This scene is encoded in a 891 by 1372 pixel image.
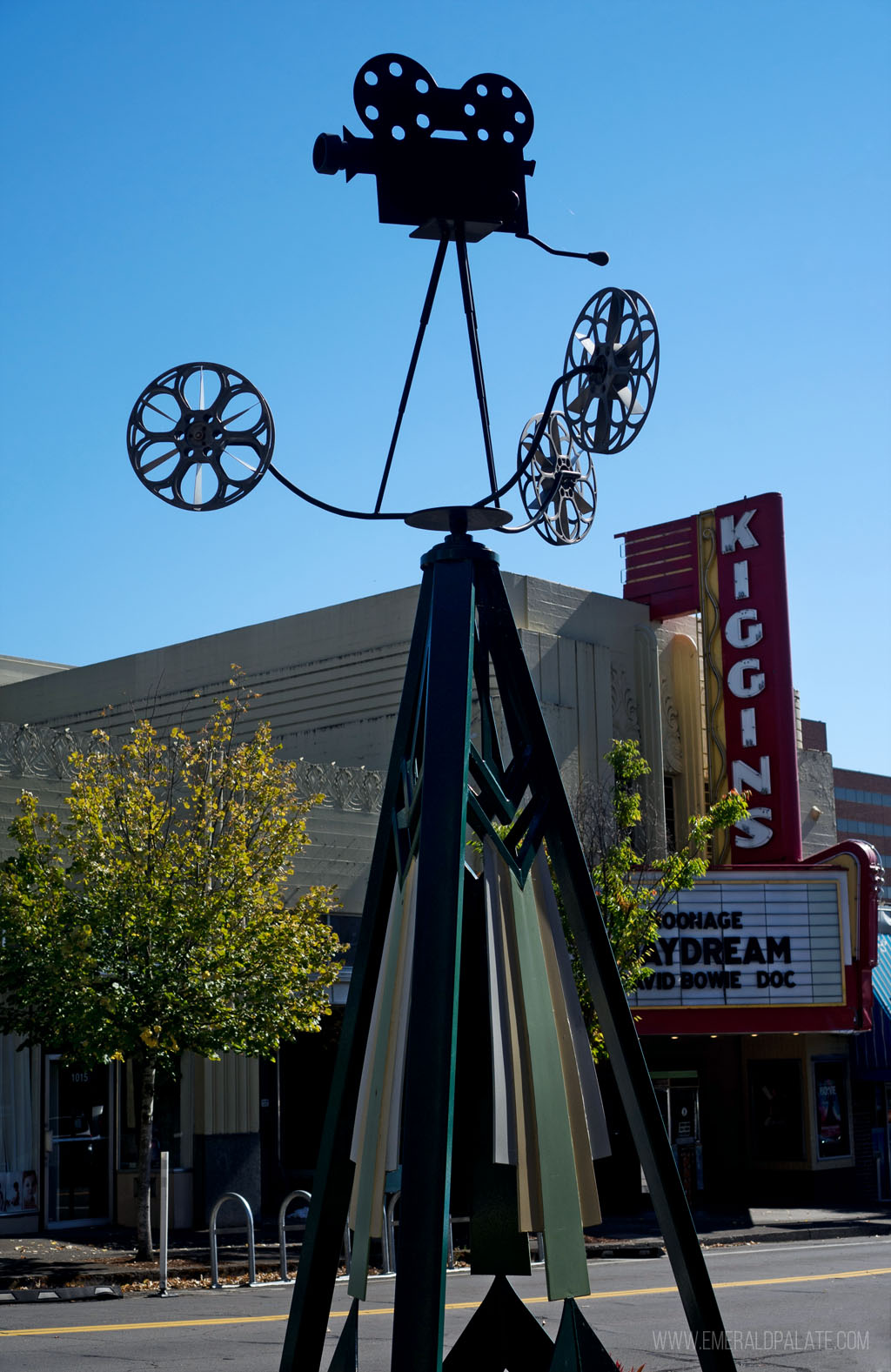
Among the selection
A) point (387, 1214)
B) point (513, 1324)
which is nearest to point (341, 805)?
point (387, 1214)

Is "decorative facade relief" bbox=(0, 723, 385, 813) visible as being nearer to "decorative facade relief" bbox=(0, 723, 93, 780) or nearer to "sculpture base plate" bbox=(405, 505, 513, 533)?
"decorative facade relief" bbox=(0, 723, 93, 780)

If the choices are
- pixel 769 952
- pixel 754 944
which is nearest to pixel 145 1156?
pixel 754 944

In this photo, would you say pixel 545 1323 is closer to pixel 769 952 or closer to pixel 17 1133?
pixel 17 1133

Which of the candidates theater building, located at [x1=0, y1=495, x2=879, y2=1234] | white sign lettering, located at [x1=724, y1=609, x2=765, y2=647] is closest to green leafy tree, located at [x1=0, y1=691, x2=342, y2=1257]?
theater building, located at [x1=0, y1=495, x2=879, y2=1234]

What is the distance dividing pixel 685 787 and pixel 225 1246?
14.0 m

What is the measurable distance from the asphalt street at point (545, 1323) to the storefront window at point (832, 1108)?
12.6 meters

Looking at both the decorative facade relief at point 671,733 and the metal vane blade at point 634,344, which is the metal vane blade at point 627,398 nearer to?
the metal vane blade at point 634,344

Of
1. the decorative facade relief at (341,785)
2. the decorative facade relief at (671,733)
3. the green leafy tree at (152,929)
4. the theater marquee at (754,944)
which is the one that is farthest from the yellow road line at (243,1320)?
the decorative facade relief at (671,733)

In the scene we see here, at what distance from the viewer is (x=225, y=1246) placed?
19516 mm

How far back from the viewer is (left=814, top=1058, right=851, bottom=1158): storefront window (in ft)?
97.7

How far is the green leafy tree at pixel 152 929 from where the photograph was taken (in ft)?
58.0

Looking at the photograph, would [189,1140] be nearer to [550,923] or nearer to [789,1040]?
[789,1040]

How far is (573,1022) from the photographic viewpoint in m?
6.40

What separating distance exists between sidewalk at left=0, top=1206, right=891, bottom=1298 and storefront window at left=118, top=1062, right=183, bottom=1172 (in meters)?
1.31
